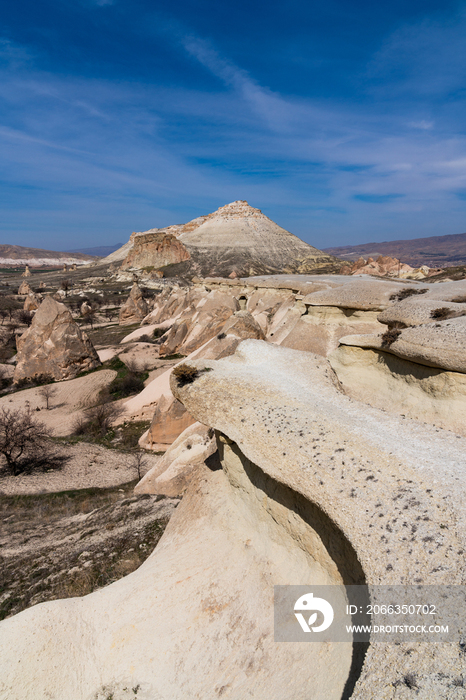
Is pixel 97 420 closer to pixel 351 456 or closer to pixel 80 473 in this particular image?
pixel 80 473

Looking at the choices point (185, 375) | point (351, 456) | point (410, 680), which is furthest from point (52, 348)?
point (410, 680)

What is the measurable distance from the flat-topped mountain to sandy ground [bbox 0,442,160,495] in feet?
188

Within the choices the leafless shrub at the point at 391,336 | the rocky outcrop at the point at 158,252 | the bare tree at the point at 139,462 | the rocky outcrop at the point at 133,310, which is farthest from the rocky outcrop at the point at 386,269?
the rocky outcrop at the point at 158,252

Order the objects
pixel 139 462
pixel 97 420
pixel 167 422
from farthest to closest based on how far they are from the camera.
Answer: pixel 97 420 < pixel 167 422 < pixel 139 462

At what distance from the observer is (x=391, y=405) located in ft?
20.8

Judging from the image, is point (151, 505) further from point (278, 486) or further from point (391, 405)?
point (391, 405)

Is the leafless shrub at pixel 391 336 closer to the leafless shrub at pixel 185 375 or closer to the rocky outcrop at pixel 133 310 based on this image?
the leafless shrub at pixel 185 375

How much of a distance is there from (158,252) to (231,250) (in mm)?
17150

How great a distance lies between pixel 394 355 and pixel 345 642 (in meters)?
4.82

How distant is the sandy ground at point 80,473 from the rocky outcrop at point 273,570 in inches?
247

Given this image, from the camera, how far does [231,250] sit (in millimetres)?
79250

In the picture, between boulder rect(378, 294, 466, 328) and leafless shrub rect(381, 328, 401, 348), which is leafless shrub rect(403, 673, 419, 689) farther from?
boulder rect(378, 294, 466, 328)

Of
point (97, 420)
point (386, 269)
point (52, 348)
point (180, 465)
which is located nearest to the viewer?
point (180, 465)

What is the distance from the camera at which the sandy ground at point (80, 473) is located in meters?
10.1
